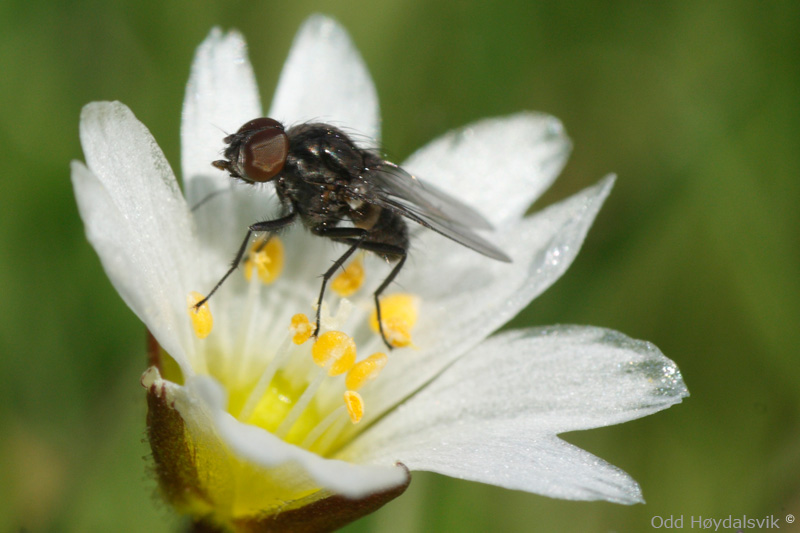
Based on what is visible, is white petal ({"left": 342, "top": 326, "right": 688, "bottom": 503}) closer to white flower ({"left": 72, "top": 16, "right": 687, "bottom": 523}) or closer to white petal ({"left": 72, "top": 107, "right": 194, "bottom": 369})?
white flower ({"left": 72, "top": 16, "right": 687, "bottom": 523})

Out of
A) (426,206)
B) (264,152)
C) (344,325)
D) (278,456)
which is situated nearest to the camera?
(278,456)

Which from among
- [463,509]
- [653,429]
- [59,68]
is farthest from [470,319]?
[59,68]

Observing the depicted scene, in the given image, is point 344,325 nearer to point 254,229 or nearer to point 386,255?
point 386,255

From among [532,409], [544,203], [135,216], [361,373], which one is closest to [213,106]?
[135,216]

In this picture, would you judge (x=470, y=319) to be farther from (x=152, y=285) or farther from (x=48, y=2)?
(x=48, y=2)

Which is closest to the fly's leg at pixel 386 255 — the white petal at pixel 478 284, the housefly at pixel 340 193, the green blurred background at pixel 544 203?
the housefly at pixel 340 193

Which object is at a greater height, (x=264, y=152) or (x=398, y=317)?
(x=264, y=152)
